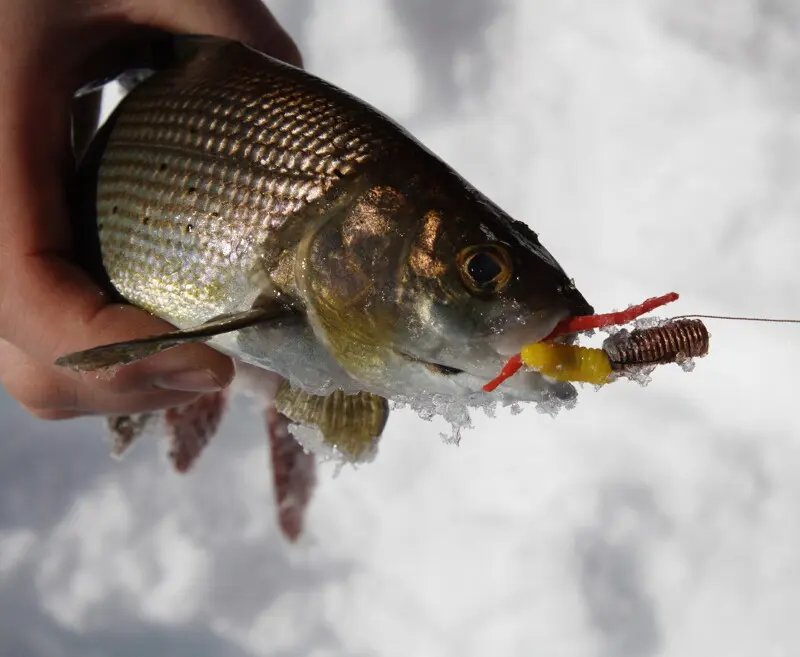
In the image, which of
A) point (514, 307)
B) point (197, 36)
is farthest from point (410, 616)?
point (197, 36)

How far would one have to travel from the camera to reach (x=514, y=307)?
3.97 ft

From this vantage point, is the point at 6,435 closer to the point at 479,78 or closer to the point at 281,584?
the point at 281,584

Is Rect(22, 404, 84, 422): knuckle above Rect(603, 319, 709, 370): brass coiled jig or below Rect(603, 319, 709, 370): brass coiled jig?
below

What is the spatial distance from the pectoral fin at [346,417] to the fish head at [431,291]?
45cm

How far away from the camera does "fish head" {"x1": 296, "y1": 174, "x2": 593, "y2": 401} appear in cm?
122

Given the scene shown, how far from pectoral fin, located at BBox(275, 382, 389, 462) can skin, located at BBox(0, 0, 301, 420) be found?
0.85ft

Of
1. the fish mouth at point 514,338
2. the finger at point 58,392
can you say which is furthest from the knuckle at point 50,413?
the fish mouth at point 514,338

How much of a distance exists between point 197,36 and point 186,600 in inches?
112

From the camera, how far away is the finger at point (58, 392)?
5.69ft

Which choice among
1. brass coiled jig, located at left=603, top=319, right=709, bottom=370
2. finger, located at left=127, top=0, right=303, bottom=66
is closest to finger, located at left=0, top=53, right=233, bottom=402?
finger, located at left=127, top=0, right=303, bottom=66

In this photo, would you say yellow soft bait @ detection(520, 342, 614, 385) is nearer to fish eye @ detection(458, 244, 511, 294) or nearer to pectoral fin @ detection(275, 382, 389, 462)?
fish eye @ detection(458, 244, 511, 294)

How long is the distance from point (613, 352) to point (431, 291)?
0.35m

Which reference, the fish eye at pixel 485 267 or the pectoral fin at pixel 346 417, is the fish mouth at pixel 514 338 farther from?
the pectoral fin at pixel 346 417

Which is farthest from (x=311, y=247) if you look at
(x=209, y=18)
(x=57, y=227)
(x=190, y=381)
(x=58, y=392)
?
(x=209, y=18)
